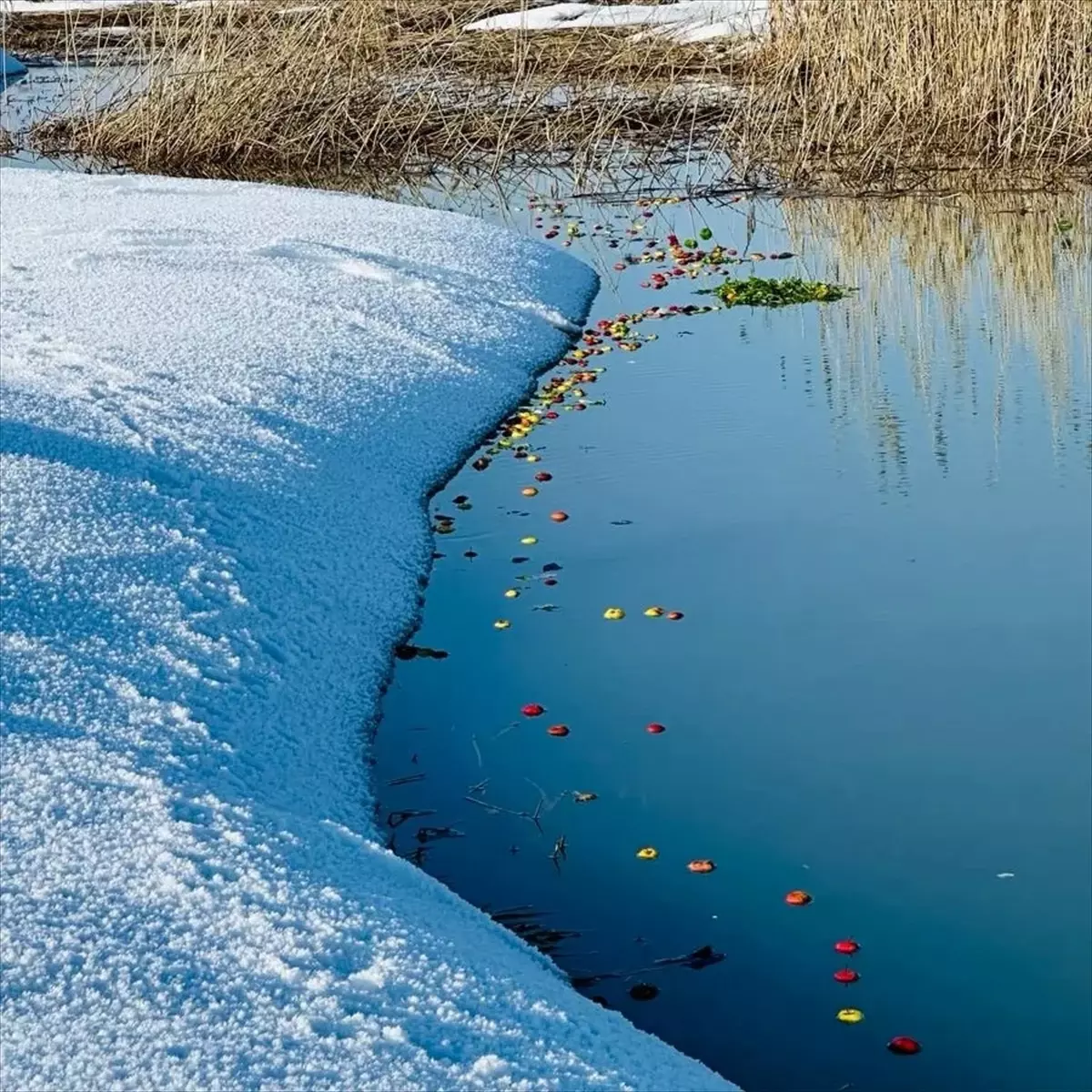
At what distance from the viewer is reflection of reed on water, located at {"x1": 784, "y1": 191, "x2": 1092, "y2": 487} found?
5.78m

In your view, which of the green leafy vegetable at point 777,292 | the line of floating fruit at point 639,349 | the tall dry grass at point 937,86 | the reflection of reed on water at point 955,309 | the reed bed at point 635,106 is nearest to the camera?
the line of floating fruit at point 639,349

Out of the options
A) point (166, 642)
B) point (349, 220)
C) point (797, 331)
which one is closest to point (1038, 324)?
point (797, 331)

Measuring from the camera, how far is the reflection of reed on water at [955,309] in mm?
5777

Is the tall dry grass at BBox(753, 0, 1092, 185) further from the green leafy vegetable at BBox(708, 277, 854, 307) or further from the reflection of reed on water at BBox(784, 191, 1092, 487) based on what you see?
the green leafy vegetable at BBox(708, 277, 854, 307)

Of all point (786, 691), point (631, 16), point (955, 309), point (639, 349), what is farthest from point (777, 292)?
point (631, 16)

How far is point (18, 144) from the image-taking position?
11625mm

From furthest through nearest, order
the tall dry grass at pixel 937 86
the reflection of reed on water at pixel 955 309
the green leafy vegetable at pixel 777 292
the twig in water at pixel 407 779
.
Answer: the tall dry grass at pixel 937 86 < the green leafy vegetable at pixel 777 292 < the reflection of reed on water at pixel 955 309 < the twig in water at pixel 407 779

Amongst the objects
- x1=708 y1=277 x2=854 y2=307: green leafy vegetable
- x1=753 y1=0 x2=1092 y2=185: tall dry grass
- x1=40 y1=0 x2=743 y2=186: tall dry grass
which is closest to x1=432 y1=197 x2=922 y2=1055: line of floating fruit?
x1=708 y1=277 x2=854 y2=307: green leafy vegetable

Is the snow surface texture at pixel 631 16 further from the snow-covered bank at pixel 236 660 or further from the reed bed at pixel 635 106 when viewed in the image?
the snow-covered bank at pixel 236 660

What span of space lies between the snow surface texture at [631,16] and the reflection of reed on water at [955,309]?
6.30 m

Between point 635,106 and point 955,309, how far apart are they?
5.17m

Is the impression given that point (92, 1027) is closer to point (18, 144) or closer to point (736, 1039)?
point (736, 1039)

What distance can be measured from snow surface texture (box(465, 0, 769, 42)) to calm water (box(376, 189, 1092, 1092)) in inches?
357

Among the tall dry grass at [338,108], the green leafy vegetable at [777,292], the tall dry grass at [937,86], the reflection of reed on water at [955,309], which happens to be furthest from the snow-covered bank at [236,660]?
the tall dry grass at [937,86]
